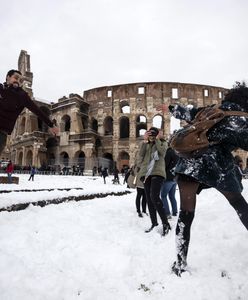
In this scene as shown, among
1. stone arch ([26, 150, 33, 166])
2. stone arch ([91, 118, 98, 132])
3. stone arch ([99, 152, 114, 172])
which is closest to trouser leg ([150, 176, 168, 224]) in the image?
stone arch ([99, 152, 114, 172])

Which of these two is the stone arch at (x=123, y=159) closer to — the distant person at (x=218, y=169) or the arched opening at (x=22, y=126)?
the arched opening at (x=22, y=126)

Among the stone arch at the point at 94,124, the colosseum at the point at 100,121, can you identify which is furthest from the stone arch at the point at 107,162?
the stone arch at the point at 94,124

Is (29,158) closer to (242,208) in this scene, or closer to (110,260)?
(110,260)

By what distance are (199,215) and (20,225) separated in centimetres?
297

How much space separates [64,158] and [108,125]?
725cm

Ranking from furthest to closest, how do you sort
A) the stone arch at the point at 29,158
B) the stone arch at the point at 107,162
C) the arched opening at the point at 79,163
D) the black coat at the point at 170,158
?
the stone arch at the point at 29,158 → the stone arch at the point at 107,162 → the arched opening at the point at 79,163 → the black coat at the point at 170,158

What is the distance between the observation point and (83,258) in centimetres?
265

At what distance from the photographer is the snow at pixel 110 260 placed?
2.00 m

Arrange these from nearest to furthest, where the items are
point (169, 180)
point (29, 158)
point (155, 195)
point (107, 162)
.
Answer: point (155, 195), point (169, 180), point (107, 162), point (29, 158)

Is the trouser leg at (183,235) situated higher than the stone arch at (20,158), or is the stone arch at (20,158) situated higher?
the stone arch at (20,158)

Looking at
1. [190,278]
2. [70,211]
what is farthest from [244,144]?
[70,211]

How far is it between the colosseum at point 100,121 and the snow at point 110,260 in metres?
25.6

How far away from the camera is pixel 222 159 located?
7.63 feet

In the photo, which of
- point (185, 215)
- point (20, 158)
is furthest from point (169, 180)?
point (20, 158)
